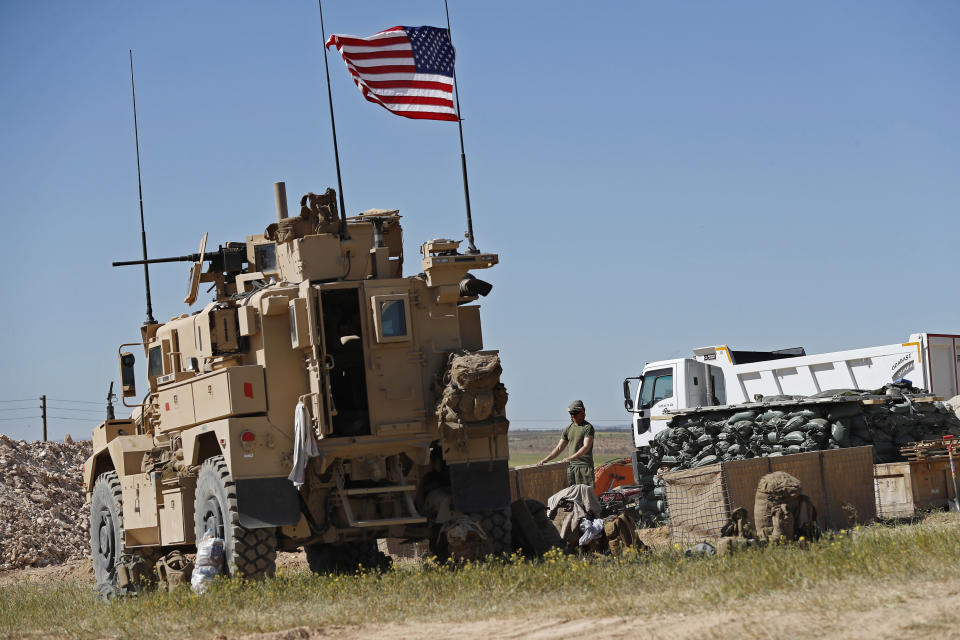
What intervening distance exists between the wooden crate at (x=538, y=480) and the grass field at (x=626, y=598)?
5.54 metres

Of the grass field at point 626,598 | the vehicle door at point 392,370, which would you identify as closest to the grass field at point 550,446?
the vehicle door at point 392,370

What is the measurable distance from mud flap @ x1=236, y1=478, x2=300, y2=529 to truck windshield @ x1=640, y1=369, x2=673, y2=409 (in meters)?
11.8

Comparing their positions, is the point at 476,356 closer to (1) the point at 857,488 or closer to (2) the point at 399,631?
(2) the point at 399,631

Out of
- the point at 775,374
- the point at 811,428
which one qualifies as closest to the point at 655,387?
the point at 775,374

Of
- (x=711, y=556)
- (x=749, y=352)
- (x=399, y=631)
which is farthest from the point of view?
(x=749, y=352)

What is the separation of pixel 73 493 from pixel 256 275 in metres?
12.9

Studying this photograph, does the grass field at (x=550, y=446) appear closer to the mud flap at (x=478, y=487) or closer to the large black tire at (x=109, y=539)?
the large black tire at (x=109, y=539)

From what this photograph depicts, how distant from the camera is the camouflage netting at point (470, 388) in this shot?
12.1 metres

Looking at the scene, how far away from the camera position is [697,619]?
816 cm

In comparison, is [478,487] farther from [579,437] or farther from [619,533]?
[579,437]

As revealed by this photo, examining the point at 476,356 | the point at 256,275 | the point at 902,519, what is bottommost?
the point at 902,519

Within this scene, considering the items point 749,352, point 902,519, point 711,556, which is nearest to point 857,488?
point 902,519

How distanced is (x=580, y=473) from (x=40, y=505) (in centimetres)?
1276

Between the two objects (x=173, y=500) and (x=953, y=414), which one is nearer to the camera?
(x=173, y=500)
